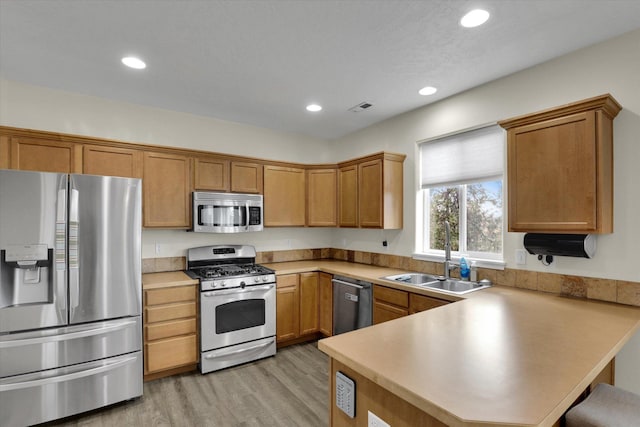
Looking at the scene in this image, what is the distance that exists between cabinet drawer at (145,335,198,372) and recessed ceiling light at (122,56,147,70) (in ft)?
7.87

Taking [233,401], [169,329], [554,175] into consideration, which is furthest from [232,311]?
[554,175]

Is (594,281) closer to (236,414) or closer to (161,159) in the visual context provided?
(236,414)

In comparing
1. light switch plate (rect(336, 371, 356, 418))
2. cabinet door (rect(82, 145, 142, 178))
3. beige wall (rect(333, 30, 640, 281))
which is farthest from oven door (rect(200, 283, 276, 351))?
beige wall (rect(333, 30, 640, 281))

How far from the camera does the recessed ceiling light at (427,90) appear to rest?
3.04 m

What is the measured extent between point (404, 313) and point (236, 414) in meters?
1.60

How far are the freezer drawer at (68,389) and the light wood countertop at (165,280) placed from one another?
1.90 feet

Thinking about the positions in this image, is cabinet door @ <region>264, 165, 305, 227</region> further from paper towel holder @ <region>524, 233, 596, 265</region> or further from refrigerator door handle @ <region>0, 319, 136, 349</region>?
paper towel holder @ <region>524, 233, 596, 265</region>

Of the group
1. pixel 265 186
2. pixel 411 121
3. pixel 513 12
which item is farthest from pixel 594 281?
pixel 265 186

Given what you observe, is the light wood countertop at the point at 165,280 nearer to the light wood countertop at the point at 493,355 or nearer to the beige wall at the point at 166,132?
the beige wall at the point at 166,132

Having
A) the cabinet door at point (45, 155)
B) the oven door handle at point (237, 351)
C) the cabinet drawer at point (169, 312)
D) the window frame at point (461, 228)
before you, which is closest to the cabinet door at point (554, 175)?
the window frame at point (461, 228)

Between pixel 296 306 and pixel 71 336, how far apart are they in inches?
83.6

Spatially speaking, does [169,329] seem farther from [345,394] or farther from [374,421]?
[374,421]

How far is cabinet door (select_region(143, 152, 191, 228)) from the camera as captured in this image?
323cm

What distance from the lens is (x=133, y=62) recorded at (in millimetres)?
2551
